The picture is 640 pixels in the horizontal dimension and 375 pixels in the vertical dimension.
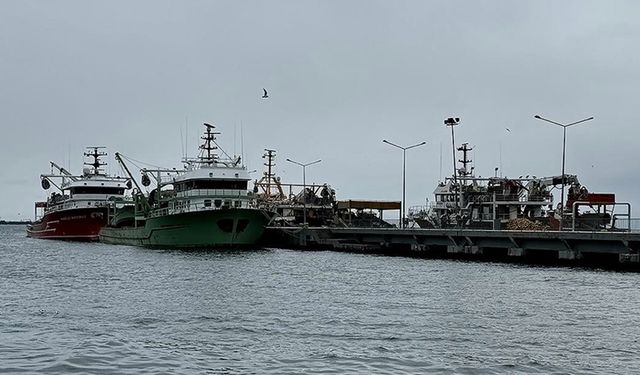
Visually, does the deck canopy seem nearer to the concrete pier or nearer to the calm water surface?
the concrete pier

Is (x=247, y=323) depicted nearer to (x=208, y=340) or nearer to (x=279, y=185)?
(x=208, y=340)

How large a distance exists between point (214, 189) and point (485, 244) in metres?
27.5

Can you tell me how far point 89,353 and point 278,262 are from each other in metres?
36.8

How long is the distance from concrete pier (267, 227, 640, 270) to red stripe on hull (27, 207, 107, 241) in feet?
107

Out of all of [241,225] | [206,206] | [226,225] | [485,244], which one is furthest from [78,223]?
[485,244]

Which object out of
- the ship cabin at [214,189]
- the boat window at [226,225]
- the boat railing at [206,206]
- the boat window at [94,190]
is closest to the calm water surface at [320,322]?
the boat window at [226,225]

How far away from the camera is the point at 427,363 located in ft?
65.7

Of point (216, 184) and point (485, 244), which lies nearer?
point (485, 244)

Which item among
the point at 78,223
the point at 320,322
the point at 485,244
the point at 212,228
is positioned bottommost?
the point at 320,322

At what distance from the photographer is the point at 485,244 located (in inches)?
2338

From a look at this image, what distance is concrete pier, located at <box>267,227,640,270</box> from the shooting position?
1938 inches

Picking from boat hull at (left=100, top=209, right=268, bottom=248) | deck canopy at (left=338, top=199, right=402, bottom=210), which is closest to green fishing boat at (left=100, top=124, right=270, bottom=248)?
boat hull at (left=100, top=209, right=268, bottom=248)

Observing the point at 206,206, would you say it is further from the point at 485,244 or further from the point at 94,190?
the point at 94,190

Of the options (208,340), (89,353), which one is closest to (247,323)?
(208,340)
